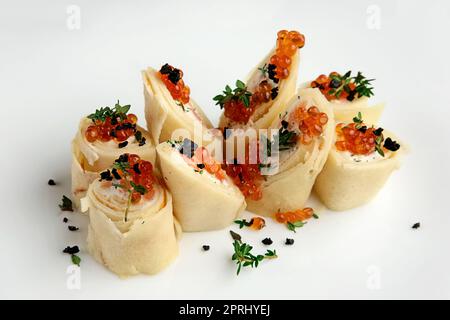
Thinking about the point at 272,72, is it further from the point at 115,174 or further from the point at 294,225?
the point at 115,174

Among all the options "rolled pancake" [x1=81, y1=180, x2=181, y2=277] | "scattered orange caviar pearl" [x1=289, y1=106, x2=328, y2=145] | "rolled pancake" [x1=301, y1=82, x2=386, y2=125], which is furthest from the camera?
"rolled pancake" [x1=301, y1=82, x2=386, y2=125]

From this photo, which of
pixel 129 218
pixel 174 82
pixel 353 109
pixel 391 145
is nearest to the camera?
pixel 129 218

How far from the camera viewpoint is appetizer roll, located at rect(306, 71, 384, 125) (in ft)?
15.3

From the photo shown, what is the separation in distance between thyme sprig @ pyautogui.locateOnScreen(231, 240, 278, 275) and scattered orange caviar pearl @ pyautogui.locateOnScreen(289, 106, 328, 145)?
2.18 ft

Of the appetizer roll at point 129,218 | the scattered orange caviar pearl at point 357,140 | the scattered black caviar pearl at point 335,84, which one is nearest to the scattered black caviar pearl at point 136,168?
the appetizer roll at point 129,218

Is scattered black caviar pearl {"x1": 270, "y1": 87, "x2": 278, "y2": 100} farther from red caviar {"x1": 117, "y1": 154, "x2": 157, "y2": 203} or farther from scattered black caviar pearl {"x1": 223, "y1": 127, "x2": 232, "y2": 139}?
red caviar {"x1": 117, "y1": 154, "x2": 157, "y2": 203}

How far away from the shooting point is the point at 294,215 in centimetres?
444

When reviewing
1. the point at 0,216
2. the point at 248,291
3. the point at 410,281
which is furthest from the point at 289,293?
the point at 0,216

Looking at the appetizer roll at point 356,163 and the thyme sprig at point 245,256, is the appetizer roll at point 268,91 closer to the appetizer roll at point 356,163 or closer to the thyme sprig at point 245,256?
the appetizer roll at point 356,163

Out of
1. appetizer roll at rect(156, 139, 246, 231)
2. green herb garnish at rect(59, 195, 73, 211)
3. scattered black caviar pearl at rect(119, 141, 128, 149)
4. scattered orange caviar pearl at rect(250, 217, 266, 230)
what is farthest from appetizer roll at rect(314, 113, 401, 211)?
green herb garnish at rect(59, 195, 73, 211)

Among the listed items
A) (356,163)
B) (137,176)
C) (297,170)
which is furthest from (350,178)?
(137,176)

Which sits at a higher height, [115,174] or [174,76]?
[174,76]

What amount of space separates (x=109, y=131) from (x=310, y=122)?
1.15m

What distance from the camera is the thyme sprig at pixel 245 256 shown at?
13.4 ft
